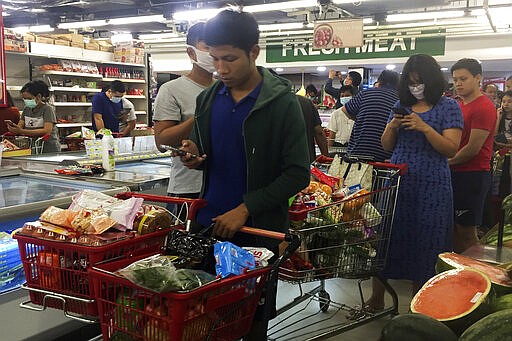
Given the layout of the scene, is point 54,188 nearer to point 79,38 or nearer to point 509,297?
point 509,297

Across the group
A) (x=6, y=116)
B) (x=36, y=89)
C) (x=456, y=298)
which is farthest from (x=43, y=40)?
A: (x=456, y=298)

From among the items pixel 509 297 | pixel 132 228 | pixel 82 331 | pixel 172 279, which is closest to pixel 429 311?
pixel 509 297

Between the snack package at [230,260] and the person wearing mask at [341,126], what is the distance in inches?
178

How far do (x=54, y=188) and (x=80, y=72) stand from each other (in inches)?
338

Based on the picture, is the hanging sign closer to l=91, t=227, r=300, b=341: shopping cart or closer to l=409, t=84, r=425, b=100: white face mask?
l=409, t=84, r=425, b=100: white face mask

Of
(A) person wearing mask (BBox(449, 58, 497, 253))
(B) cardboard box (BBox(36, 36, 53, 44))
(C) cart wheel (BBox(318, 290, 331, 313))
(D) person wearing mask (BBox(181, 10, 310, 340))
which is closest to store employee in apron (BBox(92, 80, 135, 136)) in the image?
(B) cardboard box (BBox(36, 36, 53, 44))

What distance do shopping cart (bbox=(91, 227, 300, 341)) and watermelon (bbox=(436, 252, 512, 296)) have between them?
1.38ft

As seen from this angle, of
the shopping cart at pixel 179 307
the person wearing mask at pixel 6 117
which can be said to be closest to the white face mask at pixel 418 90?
the shopping cart at pixel 179 307

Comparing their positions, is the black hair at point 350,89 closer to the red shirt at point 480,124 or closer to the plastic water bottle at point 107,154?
the red shirt at point 480,124

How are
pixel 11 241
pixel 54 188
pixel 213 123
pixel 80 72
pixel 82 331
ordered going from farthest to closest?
pixel 80 72 → pixel 54 188 → pixel 11 241 → pixel 82 331 → pixel 213 123

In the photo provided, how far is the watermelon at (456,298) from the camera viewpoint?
100 cm

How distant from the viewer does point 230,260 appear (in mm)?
1396

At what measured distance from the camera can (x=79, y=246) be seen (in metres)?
1.51

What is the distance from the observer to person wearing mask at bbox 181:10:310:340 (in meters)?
1.74
